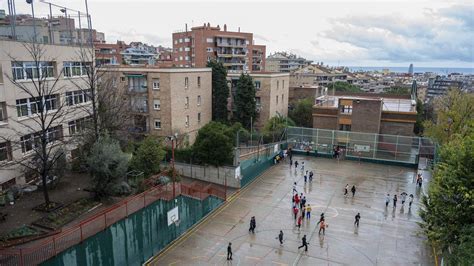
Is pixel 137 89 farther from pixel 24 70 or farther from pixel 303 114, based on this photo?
pixel 303 114

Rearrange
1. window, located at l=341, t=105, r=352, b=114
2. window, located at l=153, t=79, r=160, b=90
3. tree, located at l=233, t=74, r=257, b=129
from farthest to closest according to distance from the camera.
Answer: tree, located at l=233, t=74, r=257, b=129
window, located at l=341, t=105, r=352, b=114
window, located at l=153, t=79, r=160, b=90

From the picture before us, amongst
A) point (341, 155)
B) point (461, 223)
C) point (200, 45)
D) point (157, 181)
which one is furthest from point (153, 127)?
point (200, 45)

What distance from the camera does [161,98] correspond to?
3981 centimetres

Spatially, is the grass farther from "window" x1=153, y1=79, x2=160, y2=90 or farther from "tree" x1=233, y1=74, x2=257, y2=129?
"tree" x1=233, y1=74, x2=257, y2=129

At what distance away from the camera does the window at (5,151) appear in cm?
2372

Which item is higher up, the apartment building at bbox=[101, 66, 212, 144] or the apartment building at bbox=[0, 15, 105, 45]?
the apartment building at bbox=[0, 15, 105, 45]

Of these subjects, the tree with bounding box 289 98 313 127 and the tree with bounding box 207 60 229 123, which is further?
the tree with bounding box 289 98 313 127

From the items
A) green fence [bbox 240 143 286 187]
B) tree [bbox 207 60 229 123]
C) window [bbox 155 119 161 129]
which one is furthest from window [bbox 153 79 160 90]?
green fence [bbox 240 143 286 187]

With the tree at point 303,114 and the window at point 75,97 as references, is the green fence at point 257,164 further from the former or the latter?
the tree at point 303,114

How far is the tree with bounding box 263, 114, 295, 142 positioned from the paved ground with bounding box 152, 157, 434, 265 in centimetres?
1077

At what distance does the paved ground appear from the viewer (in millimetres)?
20141

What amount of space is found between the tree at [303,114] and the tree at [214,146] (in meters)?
28.1

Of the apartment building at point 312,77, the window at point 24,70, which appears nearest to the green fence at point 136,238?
the window at point 24,70

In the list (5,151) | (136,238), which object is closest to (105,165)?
(136,238)
